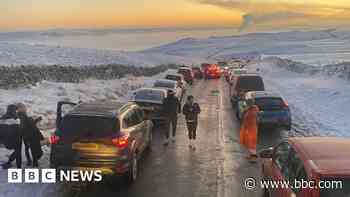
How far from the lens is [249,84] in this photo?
25484mm

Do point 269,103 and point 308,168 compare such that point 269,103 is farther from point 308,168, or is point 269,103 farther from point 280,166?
point 308,168

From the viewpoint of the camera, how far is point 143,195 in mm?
9828

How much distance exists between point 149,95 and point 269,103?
439 cm

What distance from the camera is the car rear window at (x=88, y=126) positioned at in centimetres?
998

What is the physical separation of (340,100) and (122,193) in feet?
60.5

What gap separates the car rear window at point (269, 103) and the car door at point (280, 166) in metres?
9.26

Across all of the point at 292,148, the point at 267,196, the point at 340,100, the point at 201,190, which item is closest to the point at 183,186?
the point at 201,190

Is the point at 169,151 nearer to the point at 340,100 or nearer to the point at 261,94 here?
the point at 261,94

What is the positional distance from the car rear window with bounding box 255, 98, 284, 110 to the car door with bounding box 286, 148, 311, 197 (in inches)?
408

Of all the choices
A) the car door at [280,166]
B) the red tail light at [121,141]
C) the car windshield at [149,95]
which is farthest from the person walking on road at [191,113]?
the car door at [280,166]

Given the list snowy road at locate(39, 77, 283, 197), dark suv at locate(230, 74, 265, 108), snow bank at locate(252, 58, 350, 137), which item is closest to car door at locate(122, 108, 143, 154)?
snowy road at locate(39, 77, 283, 197)

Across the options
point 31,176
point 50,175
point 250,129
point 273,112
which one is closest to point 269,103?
point 273,112

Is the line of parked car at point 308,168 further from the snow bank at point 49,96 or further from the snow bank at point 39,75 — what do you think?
the snow bank at point 39,75

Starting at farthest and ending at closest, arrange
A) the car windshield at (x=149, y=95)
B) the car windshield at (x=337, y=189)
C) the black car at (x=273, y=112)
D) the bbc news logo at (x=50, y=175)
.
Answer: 1. the car windshield at (x=149, y=95)
2. the black car at (x=273, y=112)
3. the bbc news logo at (x=50, y=175)
4. the car windshield at (x=337, y=189)
